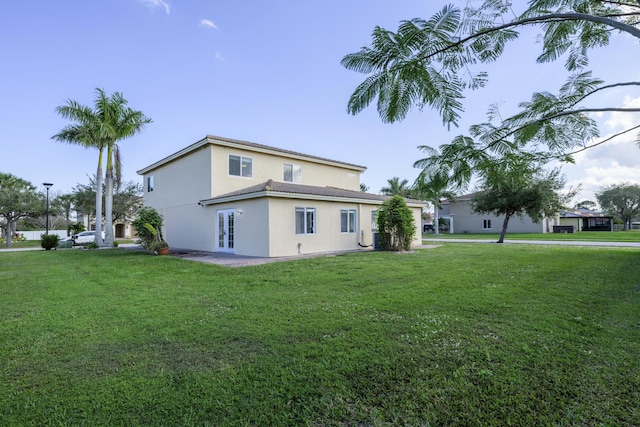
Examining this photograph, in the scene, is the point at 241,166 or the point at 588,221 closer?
the point at 241,166

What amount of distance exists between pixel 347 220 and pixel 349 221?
18cm

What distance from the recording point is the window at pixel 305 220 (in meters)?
14.4

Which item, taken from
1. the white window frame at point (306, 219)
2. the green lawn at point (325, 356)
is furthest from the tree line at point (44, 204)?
the green lawn at point (325, 356)

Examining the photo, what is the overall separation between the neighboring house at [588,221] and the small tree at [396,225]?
42.5 metres

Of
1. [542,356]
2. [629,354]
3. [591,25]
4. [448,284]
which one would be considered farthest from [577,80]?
[448,284]

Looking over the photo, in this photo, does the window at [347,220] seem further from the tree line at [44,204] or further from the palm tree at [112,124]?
the tree line at [44,204]

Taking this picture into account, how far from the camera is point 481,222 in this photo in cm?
4053

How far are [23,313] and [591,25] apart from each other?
27.7 feet

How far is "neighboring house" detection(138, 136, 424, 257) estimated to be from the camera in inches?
539

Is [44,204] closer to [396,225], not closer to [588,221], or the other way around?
[396,225]

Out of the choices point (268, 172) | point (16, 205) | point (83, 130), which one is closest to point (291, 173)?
point (268, 172)

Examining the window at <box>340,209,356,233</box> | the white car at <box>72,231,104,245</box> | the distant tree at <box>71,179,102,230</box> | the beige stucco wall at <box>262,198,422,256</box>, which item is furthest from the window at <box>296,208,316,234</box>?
the distant tree at <box>71,179,102,230</box>

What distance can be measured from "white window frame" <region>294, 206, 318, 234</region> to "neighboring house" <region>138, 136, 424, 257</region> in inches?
1.8

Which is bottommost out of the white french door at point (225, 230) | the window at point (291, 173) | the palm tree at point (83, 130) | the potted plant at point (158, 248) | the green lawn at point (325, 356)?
the green lawn at point (325, 356)
